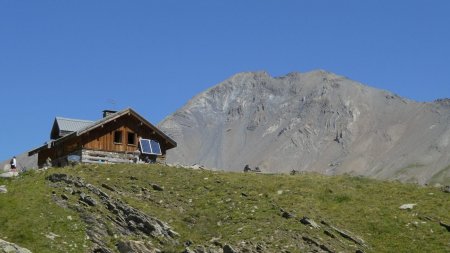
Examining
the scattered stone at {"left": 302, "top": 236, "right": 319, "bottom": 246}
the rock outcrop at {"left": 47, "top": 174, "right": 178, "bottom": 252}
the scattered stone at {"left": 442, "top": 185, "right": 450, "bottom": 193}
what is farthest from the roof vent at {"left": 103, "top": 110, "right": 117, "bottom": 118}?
the scattered stone at {"left": 302, "top": 236, "right": 319, "bottom": 246}

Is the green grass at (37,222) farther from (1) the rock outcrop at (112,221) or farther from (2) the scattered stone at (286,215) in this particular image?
(2) the scattered stone at (286,215)

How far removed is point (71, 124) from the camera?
60906 millimetres

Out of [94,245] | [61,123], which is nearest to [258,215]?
[94,245]

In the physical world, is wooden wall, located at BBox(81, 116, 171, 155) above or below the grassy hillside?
above

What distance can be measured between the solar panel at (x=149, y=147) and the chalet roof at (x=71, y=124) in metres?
4.59

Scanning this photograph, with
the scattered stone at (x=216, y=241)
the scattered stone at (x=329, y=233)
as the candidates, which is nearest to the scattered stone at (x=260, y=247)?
the scattered stone at (x=216, y=241)

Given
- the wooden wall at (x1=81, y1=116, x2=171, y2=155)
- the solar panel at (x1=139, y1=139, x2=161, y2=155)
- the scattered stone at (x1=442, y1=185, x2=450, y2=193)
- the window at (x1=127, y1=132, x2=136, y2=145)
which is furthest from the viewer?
the window at (x1=127, y1=132, x2=136, y2=145)

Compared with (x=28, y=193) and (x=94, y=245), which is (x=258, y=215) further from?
(x=28, y=193)

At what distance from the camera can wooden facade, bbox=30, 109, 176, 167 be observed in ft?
184

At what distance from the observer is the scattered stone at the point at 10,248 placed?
103 feet

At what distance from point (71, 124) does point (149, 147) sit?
6.98 m

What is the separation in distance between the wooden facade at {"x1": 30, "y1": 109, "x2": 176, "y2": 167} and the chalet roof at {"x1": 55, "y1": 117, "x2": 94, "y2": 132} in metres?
2.04

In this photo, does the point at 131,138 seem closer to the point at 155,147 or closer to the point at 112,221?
the point at 155,147

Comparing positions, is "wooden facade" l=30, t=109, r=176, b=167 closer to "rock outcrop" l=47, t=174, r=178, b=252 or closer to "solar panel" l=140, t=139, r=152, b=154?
"solar panel" l=140, t=139, r=152, b=154
